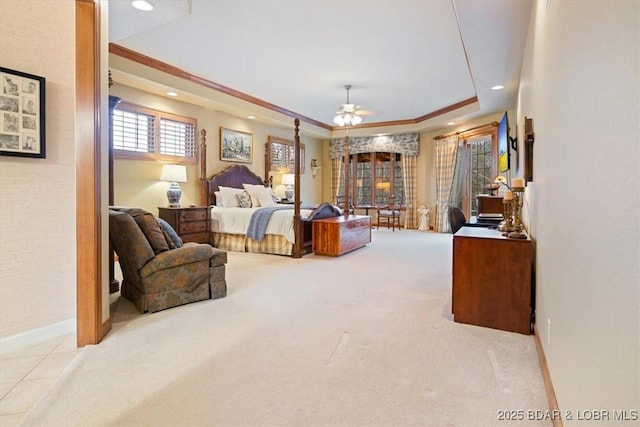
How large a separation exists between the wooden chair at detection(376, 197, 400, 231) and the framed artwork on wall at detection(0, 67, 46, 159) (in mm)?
7524

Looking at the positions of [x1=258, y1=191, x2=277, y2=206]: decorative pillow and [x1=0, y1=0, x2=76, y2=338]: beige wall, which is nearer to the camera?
[x1=0, y1=0, x2=76, y2=338]: beige wall

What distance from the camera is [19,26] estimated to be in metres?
2.24

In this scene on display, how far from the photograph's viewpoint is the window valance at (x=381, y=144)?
926cm

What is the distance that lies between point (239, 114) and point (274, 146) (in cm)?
146

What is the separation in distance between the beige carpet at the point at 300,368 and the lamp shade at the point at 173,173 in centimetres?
277

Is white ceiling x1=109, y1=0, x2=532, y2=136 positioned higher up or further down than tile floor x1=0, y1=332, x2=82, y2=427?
higher up

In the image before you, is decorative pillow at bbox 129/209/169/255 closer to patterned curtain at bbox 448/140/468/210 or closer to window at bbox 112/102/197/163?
window at bbox 112/102/197/163

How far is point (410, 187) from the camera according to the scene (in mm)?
9469

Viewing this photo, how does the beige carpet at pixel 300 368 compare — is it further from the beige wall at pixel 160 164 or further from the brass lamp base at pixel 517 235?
the beige wall at pixel 160 164

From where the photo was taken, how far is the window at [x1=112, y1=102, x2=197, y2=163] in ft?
17.0

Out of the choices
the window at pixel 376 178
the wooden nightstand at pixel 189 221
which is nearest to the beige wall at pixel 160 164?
the wooden nightstand at pixel 189 221

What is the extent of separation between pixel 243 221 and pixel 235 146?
2.17 m

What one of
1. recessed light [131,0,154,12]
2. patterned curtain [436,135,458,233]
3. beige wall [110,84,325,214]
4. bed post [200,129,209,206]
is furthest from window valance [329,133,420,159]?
recessed light [131,0,154,12]

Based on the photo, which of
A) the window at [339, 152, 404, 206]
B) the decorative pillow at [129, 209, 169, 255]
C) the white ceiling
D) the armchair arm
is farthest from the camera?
the window at [339, 152, 404, 206]
